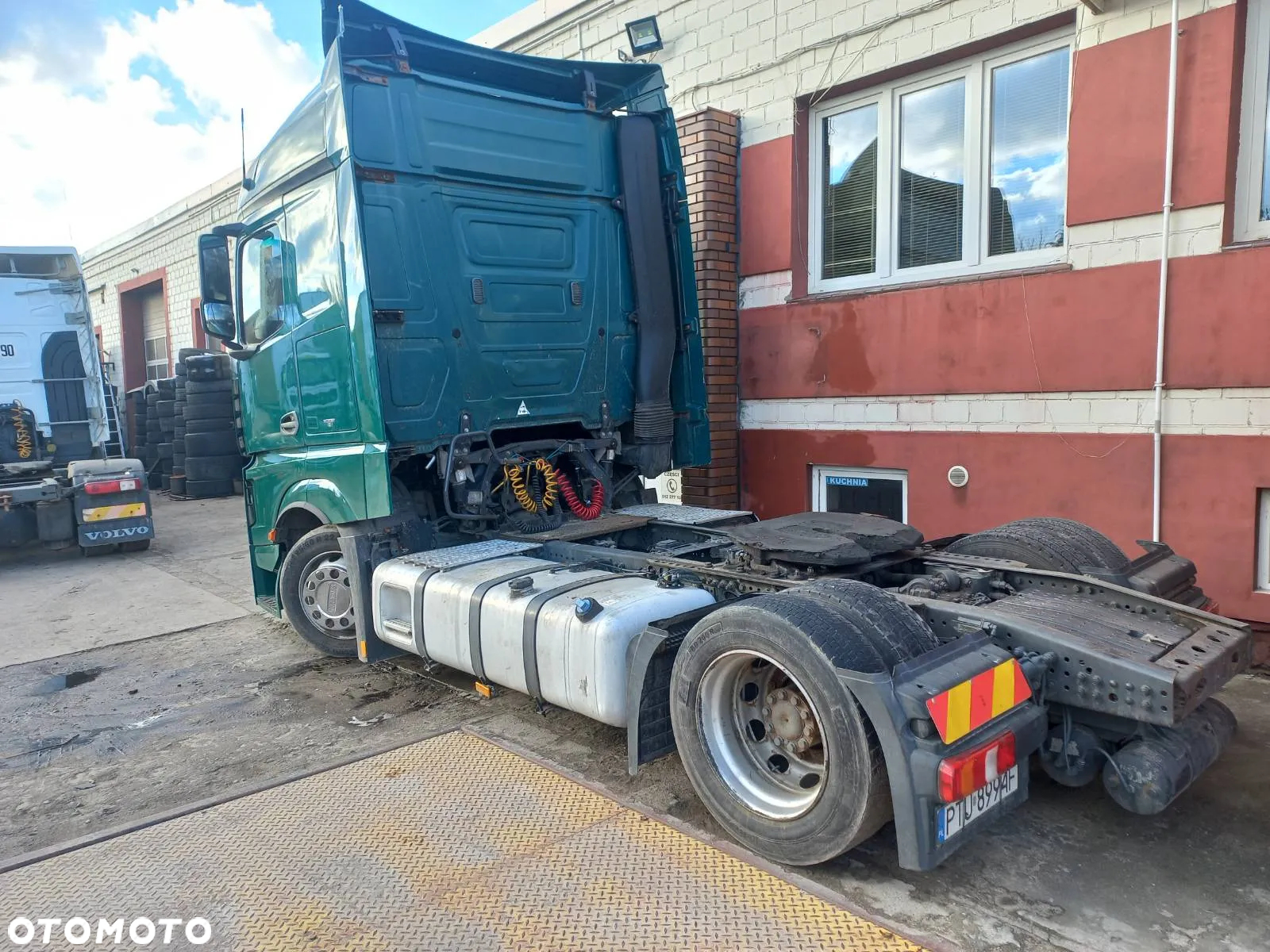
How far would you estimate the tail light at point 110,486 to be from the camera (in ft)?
31.4

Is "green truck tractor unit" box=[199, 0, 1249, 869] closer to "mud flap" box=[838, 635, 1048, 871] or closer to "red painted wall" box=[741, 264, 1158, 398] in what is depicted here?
"mud flap" box=[838, 635, 1048, 871]

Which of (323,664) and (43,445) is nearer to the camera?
(323,664)

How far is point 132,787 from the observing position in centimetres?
385

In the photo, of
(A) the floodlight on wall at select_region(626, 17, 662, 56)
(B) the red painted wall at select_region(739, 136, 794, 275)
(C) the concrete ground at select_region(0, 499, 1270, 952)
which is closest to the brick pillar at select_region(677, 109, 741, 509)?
(B) the red painted wall at select_region(739, 136, 794, 275)

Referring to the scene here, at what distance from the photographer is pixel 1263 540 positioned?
4738mm

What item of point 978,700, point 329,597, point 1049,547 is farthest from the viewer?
point 329,597

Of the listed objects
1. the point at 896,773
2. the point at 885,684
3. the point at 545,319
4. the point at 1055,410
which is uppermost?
the point at 545,319

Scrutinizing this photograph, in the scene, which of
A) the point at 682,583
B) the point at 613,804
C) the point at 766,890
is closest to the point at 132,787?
the point at 613,804

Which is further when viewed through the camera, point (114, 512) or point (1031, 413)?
point (114, 512)

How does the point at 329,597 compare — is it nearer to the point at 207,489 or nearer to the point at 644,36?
the point at 644,36

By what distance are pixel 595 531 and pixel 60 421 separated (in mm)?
8667

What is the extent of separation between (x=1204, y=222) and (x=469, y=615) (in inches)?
172

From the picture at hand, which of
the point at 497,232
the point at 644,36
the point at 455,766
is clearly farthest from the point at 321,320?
the point at 644,36

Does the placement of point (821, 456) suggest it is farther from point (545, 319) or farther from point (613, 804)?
point (613, 804)
